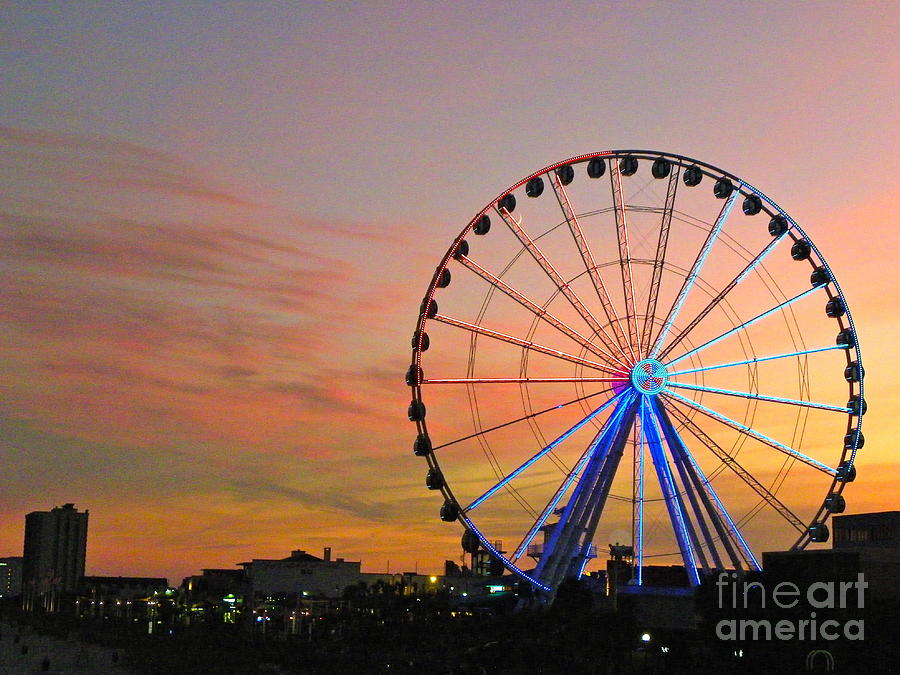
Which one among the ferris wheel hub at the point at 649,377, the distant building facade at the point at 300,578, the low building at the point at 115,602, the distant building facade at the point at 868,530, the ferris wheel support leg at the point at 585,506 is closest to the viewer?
the ferris wheel hub at the point at 649,377

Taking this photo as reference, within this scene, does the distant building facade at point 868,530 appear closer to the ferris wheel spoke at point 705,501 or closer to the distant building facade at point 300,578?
the ferris wheel spoke at point 705,501

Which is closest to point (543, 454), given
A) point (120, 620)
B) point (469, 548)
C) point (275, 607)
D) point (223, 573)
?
point (469, 548)

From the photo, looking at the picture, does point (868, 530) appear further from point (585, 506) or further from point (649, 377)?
point (649, 377)

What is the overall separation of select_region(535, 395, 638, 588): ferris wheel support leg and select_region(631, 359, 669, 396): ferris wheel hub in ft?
3.06

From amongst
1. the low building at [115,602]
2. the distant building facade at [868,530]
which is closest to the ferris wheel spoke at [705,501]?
the distant building facade at [868,530]

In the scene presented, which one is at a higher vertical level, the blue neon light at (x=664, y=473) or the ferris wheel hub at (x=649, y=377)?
the ferris wheel hub at (x=649, y=377)

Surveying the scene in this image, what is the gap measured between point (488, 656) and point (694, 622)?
11.2 meters

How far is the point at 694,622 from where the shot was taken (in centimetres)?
5834

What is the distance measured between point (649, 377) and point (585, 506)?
691 centimetres

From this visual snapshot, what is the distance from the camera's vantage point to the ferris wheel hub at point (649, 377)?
5047 centimetres

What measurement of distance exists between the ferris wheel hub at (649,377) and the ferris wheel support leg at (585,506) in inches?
36.8

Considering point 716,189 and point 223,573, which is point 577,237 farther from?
point 223,573

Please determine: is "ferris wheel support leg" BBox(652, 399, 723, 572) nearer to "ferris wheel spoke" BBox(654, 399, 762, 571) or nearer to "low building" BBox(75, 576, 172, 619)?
"ferris wheel spoke" BBox(654, 399, 762, 571)

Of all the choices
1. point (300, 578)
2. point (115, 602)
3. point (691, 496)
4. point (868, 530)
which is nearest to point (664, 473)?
point (691, 496)
